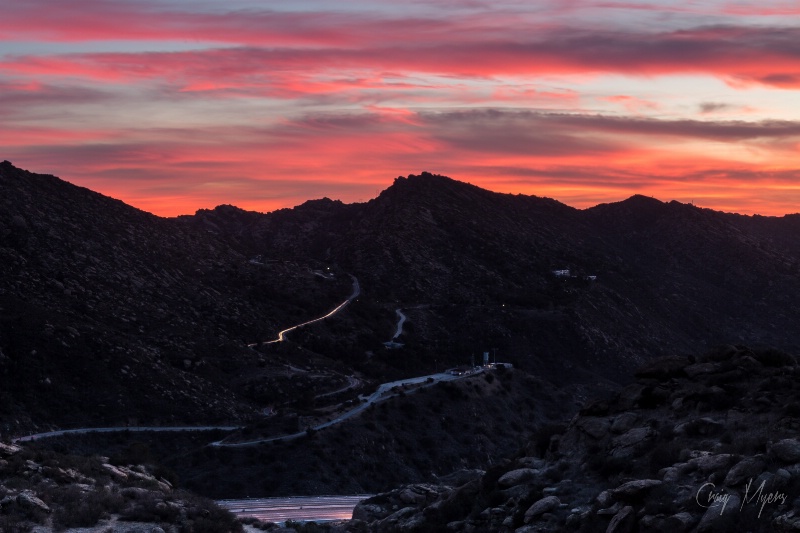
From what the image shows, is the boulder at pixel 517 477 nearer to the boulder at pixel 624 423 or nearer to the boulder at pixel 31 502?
the boulder at pixel 624 423

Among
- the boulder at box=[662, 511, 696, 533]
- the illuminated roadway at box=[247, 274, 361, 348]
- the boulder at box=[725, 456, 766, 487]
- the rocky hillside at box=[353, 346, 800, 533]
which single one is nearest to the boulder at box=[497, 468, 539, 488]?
the rocky hillside at box=[353, 346, 800, 533]

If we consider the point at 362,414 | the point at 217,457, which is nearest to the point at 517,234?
the point at 362,414

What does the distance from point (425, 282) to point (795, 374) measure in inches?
4806

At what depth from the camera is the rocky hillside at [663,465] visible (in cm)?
2498

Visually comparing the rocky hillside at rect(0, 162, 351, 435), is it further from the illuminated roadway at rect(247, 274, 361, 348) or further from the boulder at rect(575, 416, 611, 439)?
the boulder at rect(575, 416, 611, 439)

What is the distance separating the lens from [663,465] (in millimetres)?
28766

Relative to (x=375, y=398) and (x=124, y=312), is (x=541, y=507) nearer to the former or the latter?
(x=375, y=398)

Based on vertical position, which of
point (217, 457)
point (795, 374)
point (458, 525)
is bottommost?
point (217, 457)

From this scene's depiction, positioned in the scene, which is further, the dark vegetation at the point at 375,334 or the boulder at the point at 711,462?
the dark vegetation at the point at 375,334

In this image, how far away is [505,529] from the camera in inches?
1178

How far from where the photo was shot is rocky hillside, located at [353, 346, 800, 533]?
2498 centimetres

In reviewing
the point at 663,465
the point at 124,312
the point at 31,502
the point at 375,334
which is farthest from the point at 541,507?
the point at 375,334

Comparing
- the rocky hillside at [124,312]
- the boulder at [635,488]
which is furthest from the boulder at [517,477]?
the rocky hillside at [124,312]

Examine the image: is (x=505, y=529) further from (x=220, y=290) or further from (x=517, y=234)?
(x=517, y=234)
